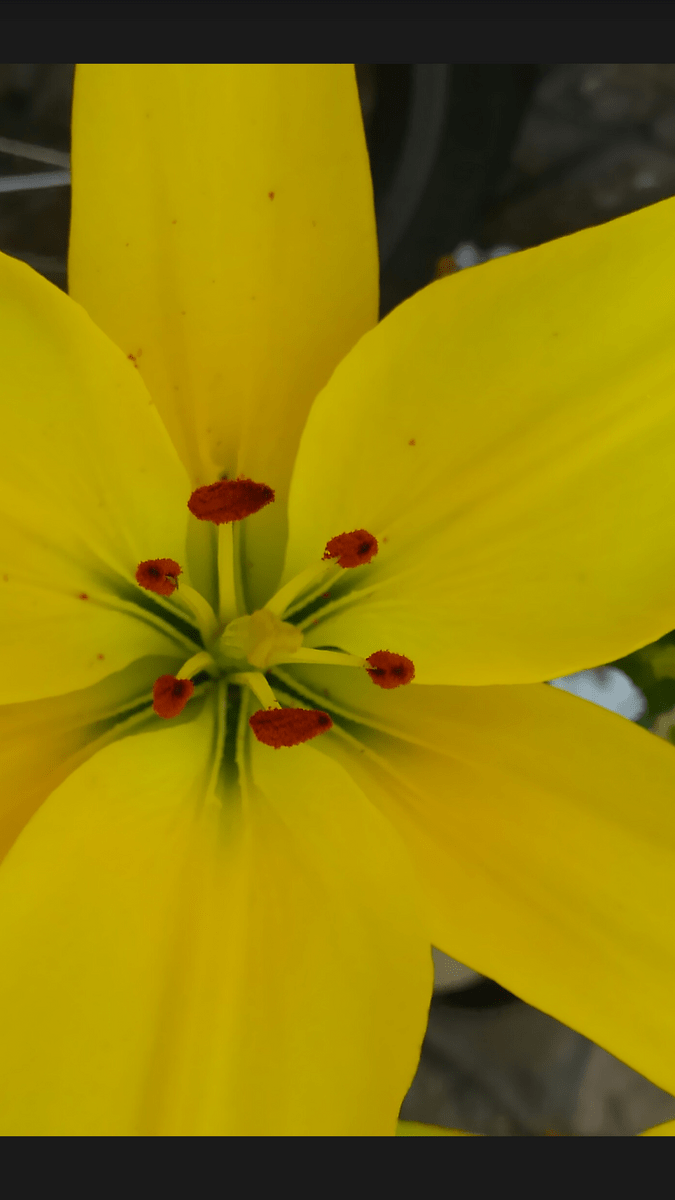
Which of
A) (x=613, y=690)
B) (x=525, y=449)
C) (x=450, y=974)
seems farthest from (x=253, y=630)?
(x=450, y=974)

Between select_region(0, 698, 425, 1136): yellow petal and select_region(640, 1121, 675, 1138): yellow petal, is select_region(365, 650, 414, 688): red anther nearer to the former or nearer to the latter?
select_region(0, 698, 425, 1136): yellow petal

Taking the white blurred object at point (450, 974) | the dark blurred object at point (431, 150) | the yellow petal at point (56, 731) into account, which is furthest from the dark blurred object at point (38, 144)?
the white blurred object at point (450, 974)

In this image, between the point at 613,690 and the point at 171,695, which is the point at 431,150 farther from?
the point at 171,695

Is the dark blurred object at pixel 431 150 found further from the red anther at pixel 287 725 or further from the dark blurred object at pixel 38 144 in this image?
the red anther at pixel 287 725

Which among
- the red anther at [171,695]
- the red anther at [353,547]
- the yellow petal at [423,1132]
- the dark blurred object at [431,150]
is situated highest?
the dark blurred object at [431,150]

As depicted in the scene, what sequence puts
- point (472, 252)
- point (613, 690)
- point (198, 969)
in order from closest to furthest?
point (198, 969) < point (613, 690) < point (472, 252)

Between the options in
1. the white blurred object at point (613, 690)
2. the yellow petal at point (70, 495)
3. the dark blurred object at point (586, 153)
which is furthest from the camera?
the dark blurred object at point (586, 153)

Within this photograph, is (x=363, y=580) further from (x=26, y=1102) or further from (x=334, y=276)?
(x=26, y=1102)

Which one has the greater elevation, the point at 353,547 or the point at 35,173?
the point at 35,173
